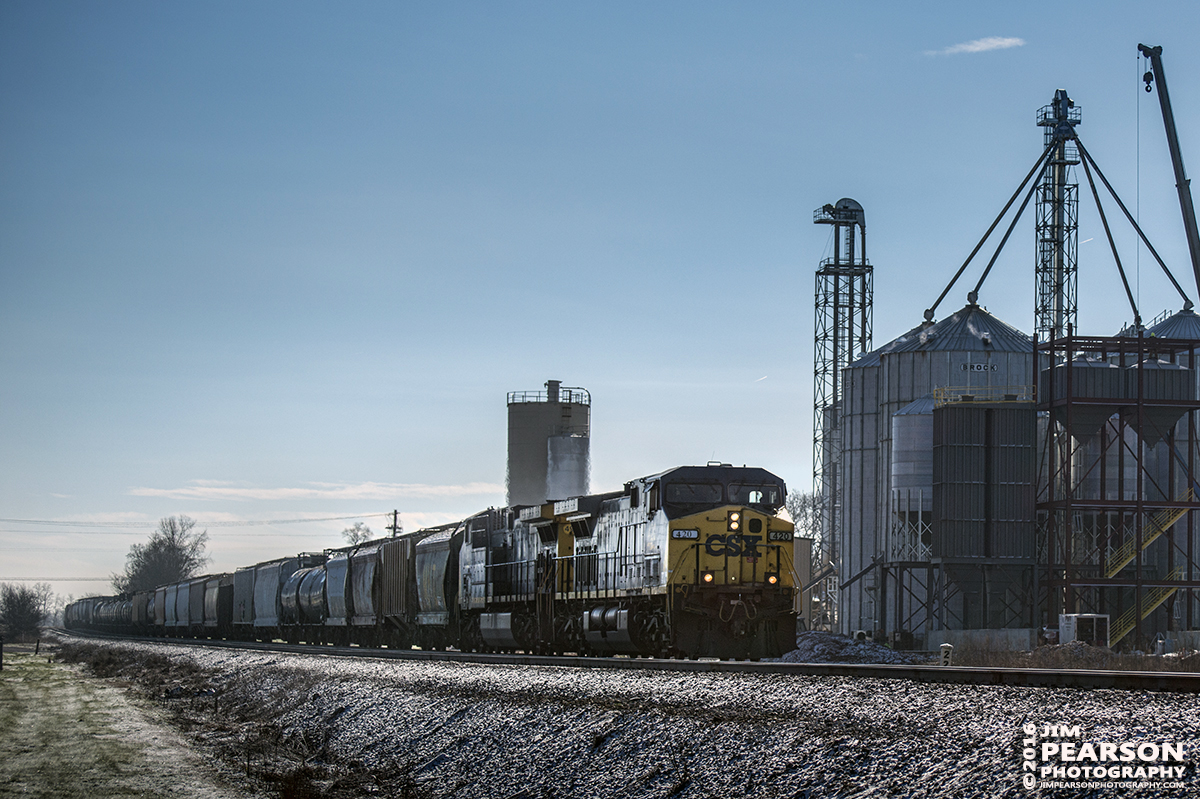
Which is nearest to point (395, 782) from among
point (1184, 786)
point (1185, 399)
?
point (1184, 786)

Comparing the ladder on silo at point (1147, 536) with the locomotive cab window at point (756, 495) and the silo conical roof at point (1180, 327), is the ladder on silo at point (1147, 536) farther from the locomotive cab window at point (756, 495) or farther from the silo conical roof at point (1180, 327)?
the locomotive cab window at point (756, 495)

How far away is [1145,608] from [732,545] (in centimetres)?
3056

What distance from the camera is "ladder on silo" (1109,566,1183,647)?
4672 cm

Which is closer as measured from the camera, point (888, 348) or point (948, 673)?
point (948, 673)

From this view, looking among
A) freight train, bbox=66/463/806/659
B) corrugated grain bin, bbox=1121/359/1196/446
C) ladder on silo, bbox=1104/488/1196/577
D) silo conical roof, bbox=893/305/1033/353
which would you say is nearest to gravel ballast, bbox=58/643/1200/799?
Answer: freight train, bbox=66/463/806/659

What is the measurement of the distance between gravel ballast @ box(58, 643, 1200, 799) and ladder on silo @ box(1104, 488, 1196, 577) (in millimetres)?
31179

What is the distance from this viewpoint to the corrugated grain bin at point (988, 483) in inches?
1914

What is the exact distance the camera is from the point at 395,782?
57.1ft

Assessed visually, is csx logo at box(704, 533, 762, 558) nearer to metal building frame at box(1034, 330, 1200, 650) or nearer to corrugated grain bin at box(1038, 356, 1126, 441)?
metal building frame at box(1034, 330, 1200, 650)

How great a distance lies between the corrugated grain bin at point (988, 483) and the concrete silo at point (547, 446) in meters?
30.2

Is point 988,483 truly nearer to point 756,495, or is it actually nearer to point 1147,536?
point 1147,536

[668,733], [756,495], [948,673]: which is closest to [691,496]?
[756,495]

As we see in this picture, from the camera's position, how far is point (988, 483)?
4891 centimetres

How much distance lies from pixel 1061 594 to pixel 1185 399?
8622mm
